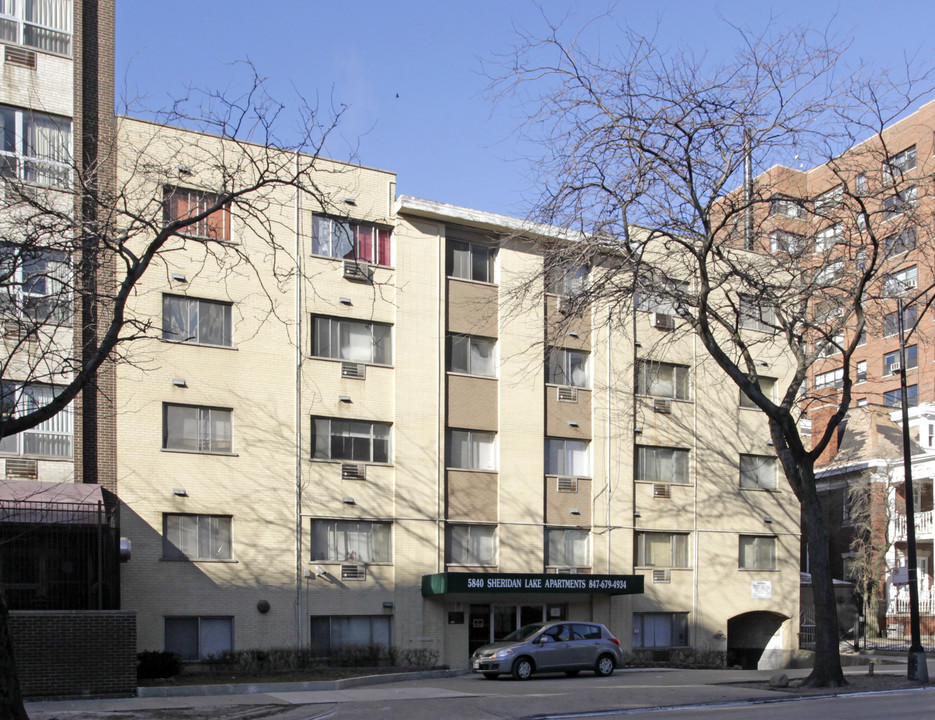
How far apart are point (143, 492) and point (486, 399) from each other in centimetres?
1075

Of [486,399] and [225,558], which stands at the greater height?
[486,399]

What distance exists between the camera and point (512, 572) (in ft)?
101

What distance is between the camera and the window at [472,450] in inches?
1219

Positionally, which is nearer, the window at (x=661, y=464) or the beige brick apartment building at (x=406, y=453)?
the beige brick apartment building at (x=406, y=453)

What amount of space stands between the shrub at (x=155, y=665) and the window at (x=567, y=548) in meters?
12.5

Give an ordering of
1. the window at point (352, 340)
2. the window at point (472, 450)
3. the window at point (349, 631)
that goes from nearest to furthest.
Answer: the window at point (349, 631) < the window at point (352, 340) < the window at point (472, 450)

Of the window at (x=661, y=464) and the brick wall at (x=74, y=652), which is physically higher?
the window at (x=661, y=464)

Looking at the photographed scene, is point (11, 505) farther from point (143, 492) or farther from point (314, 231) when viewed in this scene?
point (314, 231)

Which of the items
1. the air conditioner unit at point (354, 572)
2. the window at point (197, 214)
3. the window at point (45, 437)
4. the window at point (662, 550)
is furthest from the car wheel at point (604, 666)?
the window at point (197, 214)

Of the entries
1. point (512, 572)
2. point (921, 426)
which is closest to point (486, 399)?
point (512, 572)

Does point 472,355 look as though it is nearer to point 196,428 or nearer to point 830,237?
point 196,428

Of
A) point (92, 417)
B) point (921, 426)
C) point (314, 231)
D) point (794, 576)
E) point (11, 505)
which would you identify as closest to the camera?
point (11, 505)

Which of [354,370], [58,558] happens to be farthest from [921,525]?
[58,558]

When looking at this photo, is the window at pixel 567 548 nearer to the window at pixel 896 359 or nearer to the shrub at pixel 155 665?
the shrub at pixel 155 665
